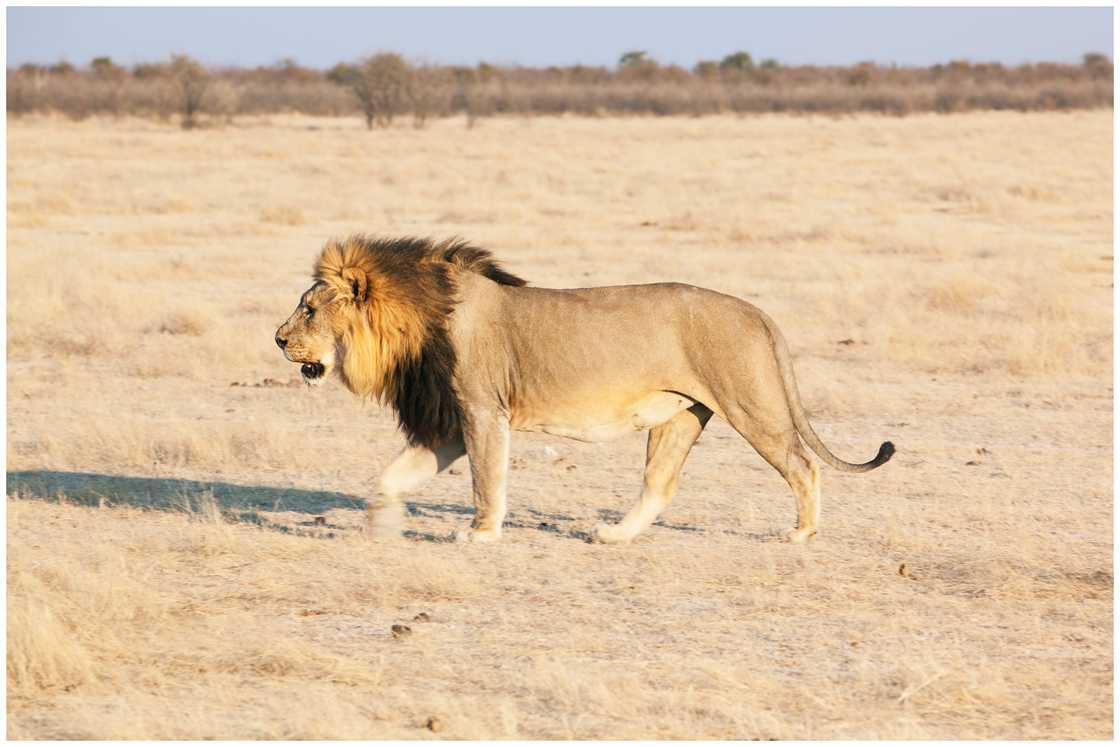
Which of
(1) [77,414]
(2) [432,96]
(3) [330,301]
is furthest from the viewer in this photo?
(2) [432,96]

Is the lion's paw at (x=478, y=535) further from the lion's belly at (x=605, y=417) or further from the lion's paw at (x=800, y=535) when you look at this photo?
the lion's paw at (x=800, y=535)

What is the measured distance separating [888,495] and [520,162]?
24678 mm

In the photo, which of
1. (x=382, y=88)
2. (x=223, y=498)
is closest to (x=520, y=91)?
(x=382, y=88)

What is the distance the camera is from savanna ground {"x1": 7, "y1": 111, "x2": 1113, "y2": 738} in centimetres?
540

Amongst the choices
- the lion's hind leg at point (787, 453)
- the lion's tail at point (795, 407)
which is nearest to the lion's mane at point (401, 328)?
the lion's hind leg at point (787, 453)

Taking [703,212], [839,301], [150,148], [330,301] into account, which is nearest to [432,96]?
[150,148]

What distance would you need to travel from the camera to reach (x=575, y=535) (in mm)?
7676

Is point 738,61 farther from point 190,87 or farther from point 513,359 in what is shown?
point 513,359

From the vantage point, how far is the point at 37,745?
→ 5.03m

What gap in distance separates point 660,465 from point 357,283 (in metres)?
1.58

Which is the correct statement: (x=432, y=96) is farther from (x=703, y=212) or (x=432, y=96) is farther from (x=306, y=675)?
(x=306, y=675)

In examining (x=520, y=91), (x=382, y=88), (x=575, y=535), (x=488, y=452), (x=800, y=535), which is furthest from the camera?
(x=520, y=91)

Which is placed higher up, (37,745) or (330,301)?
(330,301)

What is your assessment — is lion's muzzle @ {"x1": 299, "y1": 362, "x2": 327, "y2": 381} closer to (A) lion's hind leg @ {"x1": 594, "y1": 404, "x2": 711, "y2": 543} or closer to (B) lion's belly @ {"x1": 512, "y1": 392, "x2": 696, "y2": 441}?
(B) lion's belly @ {"x1": 512, "y1": 392, "x2": 696, "y2": 441}
